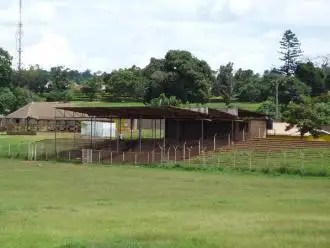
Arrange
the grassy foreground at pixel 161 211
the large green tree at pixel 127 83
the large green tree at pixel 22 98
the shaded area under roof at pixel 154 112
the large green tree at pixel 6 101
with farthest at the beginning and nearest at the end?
the large green tree at pixel 127 83 < the large green tree at pixel 22 98 < the large green tree at pixel 6 101 < the shaded area under roof at pixel 154 112 < the grassy foreground at pixel 161 211

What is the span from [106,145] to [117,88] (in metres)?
68.4

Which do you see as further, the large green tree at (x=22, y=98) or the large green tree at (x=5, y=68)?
the large green tree at (x=22, y=98)

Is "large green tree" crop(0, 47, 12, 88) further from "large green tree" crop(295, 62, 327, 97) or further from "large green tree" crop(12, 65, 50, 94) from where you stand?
"large green tree" crop(295, 62, 327, 97)

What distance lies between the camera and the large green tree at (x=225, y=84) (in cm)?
13150

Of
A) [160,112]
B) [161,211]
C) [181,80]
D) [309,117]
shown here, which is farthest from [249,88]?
[161,211]

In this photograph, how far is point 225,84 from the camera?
13538 cm

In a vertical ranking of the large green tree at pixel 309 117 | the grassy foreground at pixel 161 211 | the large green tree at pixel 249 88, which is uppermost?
the large green tree at pixel 249 88

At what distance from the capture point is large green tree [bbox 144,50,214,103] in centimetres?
11006

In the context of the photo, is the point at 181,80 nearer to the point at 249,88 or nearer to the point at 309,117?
the point at 249,88

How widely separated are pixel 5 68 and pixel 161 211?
105 metres

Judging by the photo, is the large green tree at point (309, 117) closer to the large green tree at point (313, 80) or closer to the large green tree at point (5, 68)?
the large green tree at point (313, 80)

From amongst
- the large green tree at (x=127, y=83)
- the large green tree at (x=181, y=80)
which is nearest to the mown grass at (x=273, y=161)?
the large green tree at (x=181, y=80)

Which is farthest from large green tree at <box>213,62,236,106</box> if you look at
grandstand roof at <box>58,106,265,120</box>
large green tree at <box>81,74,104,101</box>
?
grandstand roof at <box>58,106,265,120</box>

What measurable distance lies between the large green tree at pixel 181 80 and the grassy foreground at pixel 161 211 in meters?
68.7
